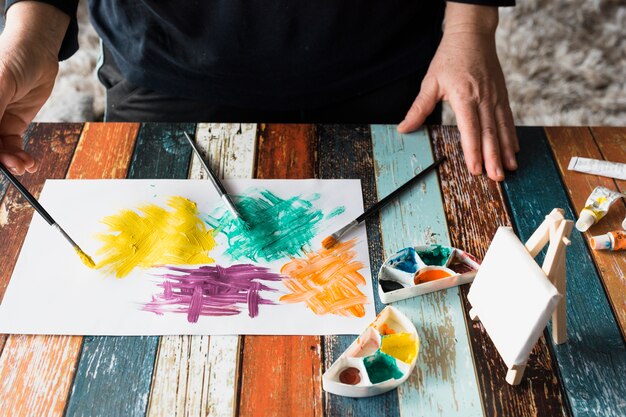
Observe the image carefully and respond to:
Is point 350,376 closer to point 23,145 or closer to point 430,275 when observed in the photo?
point 430,275

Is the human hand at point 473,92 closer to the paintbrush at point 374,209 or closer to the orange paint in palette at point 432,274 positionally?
the paintbrush at point 374,209

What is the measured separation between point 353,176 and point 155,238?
1.07ft

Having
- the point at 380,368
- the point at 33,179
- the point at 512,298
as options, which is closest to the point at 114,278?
the point at 33,179

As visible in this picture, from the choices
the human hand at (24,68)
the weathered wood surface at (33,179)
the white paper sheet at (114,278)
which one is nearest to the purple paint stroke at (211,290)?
the white paper sheet at (114,278)

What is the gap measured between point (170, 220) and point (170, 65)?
0.40 m

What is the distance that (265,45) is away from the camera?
3.91 feet

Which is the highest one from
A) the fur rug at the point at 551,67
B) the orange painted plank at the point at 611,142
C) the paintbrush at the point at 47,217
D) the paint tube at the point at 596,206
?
the paintbrush at the point at 47,217

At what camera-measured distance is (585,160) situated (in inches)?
42.1

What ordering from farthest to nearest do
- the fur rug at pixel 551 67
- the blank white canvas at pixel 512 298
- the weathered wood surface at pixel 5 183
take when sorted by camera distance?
the fur rug at pixel 551 67, the weathered wood surface at pixel 5 183, the blank white canvas at pixel 512 298

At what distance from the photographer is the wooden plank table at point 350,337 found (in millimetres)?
756

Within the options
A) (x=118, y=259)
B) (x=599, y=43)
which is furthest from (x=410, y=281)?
(x=599, y=43)

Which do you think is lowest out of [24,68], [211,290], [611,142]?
[611,142]

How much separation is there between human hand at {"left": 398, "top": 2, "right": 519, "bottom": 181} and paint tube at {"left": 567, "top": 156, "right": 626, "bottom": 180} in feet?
0.32

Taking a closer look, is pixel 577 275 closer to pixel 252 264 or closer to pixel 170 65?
pixel 252 264
